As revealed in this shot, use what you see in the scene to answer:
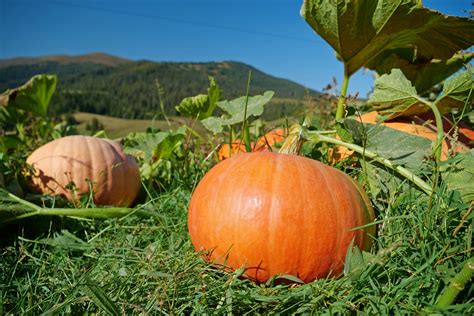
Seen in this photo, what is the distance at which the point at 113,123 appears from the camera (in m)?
63.7

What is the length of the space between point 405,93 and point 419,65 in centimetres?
52

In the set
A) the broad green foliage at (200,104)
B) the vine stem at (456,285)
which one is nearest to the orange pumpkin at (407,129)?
the broad green foliage at (200,104)

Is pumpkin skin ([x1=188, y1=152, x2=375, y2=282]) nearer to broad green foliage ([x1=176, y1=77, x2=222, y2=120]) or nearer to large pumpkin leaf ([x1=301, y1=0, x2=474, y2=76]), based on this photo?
large pumpkin leaf ([x1=301, y1=0, x2=474, y2=76])

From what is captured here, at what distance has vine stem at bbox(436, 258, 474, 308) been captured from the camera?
35.2 inches

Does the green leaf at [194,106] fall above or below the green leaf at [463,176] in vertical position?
above

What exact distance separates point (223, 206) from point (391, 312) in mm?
527

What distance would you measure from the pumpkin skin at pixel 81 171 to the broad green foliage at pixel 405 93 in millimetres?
1318

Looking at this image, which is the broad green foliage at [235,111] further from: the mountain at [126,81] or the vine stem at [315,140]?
the mountain at [126,81]

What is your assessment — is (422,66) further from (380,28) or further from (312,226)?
(312,226)

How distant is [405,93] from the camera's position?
1.57 m

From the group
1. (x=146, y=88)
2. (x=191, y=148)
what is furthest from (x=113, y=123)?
(x=191, y=148)

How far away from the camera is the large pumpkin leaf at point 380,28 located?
155cm

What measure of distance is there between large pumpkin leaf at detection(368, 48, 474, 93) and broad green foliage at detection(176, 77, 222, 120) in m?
0.78

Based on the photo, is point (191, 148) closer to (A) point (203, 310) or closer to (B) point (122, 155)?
(B) point (122, 155)
